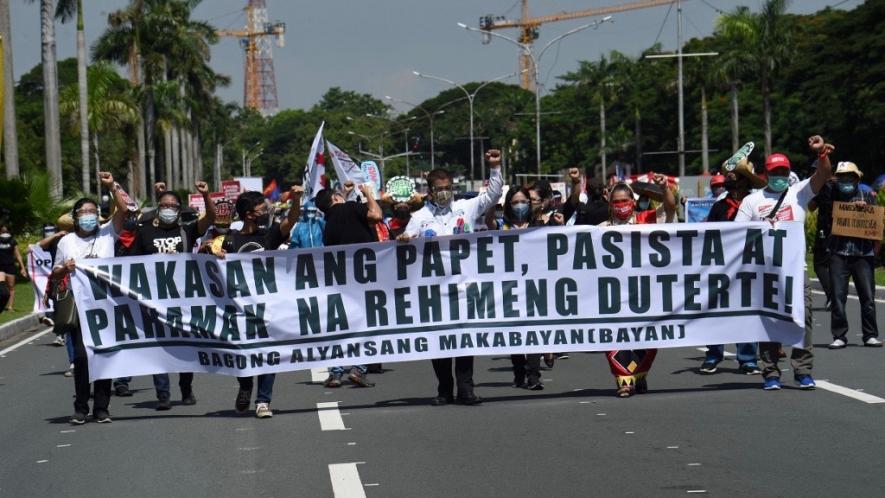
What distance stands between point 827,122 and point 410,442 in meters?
58.9

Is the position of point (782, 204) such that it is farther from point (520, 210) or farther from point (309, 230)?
point (309, 230)

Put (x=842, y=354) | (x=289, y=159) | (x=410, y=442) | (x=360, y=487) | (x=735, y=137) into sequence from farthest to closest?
(x=289, y=159), (x=735, y=137), (x=842, y=354), (x=410, y=442), (x=360, y=487)

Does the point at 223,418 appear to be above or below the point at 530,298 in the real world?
below

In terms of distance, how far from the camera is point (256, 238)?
37.2 feet

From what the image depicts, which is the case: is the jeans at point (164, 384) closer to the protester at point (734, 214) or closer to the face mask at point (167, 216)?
the face mask at point (167, 216)

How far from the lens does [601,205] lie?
1437 centimetres

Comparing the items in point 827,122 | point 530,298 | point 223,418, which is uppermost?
point 827,122

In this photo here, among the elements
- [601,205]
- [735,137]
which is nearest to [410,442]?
[601,205]

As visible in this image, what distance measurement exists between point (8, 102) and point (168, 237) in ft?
91.2

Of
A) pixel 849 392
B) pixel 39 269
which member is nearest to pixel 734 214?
pixel 849 392

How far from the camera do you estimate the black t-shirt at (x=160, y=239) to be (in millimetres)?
11555

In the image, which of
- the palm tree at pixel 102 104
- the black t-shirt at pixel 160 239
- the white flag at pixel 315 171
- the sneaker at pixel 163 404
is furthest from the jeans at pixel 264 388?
the palm tree at pixel 102 104

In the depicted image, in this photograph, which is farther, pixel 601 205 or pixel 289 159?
pixel 289 159

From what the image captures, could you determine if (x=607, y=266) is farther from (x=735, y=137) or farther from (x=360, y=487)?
(x=735, y=137)
